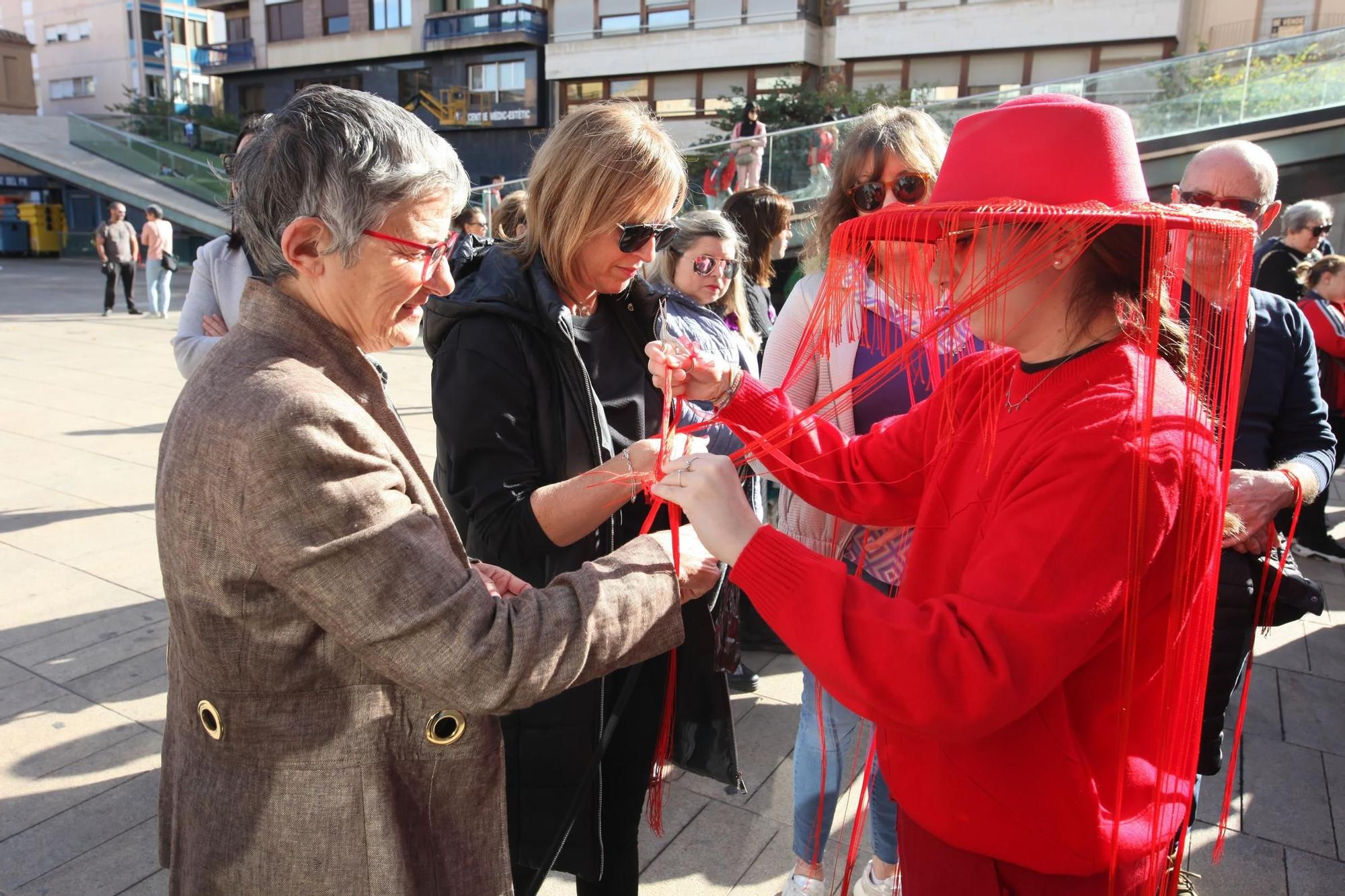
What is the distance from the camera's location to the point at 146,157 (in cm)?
2731

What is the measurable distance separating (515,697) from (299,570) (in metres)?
0.35

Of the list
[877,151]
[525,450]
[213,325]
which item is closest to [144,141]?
[213,325]

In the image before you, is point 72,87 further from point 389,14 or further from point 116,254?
point 116,254

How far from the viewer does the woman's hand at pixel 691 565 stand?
5.19ft

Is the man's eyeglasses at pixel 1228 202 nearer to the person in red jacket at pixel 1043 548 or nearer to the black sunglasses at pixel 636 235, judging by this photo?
the person in red jacket at pixel 1043 548

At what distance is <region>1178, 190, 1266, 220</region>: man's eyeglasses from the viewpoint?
2598mm

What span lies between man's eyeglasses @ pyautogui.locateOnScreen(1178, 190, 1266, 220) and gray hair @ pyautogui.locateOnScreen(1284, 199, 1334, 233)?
411 cm

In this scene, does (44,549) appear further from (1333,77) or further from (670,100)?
(670,100)

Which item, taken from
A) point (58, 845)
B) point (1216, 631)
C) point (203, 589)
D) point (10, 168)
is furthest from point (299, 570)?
point (10, 168)

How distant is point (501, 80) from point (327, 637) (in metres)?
34.2

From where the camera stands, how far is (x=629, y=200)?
78.7 inches

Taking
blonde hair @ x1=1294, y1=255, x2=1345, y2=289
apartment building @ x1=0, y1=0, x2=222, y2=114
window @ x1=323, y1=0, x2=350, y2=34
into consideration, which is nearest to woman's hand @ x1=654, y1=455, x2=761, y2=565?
blonde hair @ x1=1294, y1=255, x2=1345, y2=289

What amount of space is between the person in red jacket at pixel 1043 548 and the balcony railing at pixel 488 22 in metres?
33.4

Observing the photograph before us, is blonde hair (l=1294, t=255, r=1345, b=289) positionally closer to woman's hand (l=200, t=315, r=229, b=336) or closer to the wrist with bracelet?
the wrist with bracelet
